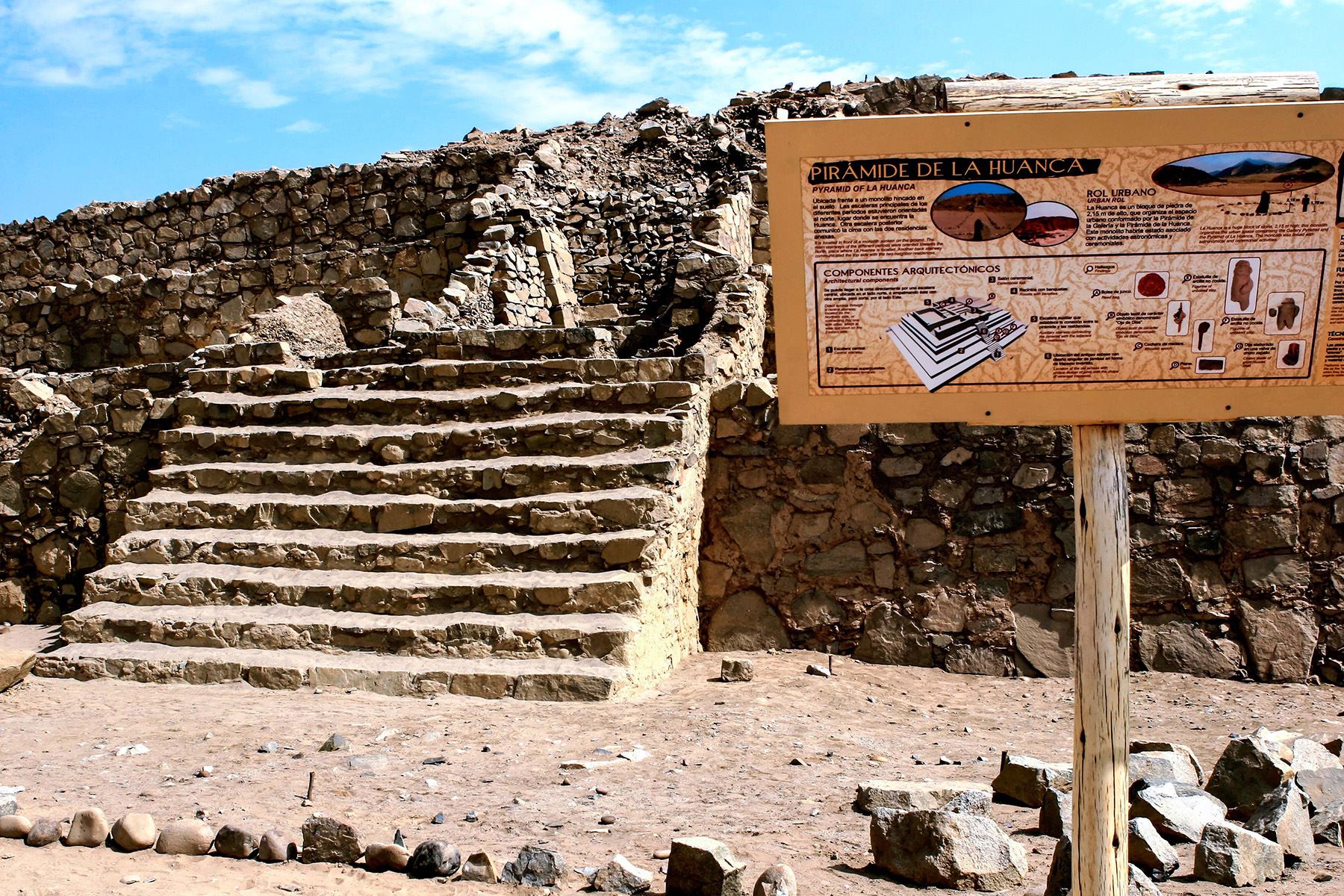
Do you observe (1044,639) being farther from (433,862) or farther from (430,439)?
(433,862)

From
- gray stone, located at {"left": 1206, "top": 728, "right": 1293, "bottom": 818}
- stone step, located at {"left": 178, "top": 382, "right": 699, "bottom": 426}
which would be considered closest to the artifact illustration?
gray stone, located at {"left": 1206, "top": 728, "right": 1293, "bottom": 818}

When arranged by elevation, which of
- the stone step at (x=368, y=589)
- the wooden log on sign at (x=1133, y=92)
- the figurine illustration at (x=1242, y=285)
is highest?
the wooden log on sign at (x=1133, y=92)

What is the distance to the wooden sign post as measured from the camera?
2.67m

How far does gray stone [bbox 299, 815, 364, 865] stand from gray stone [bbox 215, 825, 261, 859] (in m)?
0.19

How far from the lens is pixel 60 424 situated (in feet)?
27.5

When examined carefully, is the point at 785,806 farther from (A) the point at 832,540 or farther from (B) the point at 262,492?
(B) the point at 262,492

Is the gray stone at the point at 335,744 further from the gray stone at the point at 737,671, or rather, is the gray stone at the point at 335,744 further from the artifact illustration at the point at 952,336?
the artifact illustration at the point at 952,336

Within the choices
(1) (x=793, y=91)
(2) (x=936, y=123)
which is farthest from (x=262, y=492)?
(1) (x=793, y=91)

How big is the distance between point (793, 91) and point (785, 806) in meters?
14.3

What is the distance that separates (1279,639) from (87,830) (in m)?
6.17

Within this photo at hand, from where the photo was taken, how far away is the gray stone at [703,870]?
3141 mm

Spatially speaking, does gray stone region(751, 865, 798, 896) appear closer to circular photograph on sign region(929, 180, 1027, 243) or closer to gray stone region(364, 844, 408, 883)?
gray stone region(364, 844, 408, 883)

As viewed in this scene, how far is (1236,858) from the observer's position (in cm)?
342

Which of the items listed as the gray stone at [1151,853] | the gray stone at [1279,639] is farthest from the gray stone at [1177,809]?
the gray stone at [1279,639]
